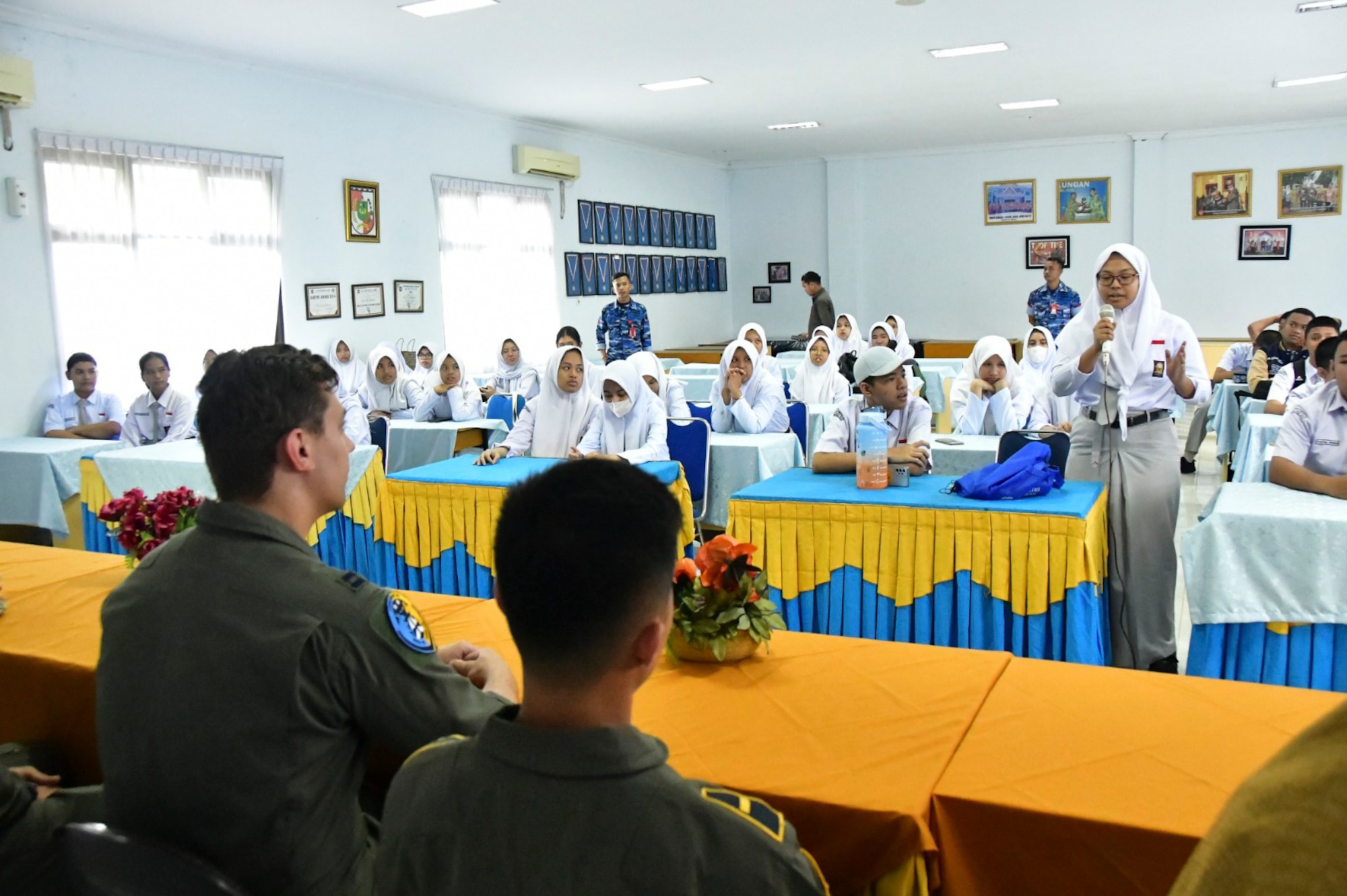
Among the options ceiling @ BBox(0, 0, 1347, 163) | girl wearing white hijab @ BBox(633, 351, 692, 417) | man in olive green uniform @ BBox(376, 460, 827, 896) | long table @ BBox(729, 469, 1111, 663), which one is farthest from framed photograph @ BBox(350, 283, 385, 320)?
man in olive green uniform @ BBox(376, 460, 827, 896)

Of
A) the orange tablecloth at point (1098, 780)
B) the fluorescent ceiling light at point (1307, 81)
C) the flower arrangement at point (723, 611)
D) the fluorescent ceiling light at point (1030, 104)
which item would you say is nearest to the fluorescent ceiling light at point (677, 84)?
the fluorescent ceiling light at point (1030, 104)

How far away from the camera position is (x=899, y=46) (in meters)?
8.12

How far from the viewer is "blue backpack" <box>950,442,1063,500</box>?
3.44m

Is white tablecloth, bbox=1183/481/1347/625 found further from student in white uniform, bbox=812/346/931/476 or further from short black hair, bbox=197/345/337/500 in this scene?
short black hair, bbox=197/345/337/500

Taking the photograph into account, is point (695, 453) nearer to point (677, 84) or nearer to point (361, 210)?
point (361, 210)

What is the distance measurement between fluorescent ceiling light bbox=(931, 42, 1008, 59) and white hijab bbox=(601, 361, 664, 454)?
4750 millimetres

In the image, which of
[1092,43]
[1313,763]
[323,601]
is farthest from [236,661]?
[1092,43]

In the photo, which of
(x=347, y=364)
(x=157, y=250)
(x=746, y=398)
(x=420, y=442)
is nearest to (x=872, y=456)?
(x=746, y=398)

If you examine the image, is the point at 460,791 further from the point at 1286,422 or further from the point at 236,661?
the point at 1286,422

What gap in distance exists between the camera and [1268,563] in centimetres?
291

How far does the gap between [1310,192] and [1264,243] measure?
2.54 feet

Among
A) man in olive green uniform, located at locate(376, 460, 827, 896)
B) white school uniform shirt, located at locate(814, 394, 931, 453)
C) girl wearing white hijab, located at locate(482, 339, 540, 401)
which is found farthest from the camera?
girl wearing white hijab, located at locate(482, 339, 540, 401)

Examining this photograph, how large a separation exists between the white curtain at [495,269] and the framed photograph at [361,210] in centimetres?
86

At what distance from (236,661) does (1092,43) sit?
858 cm
